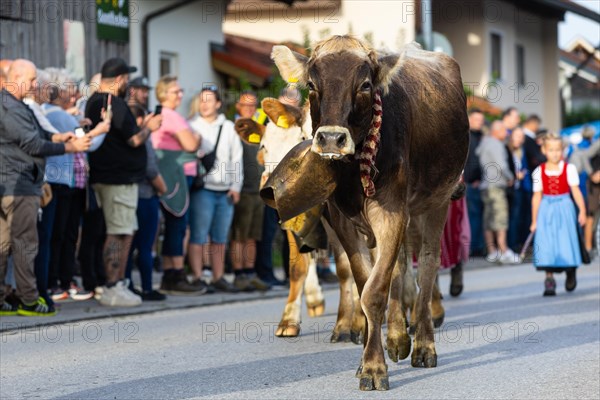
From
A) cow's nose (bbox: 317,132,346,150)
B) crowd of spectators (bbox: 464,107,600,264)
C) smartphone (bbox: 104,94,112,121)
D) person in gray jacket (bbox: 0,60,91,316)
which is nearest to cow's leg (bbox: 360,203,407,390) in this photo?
cow's nose (bbox: 317,132,346,150)

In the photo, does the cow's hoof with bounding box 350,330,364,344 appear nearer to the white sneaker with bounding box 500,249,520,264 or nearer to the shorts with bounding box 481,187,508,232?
the shorts with bounding box 481,187,508,232

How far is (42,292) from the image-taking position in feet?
41.0

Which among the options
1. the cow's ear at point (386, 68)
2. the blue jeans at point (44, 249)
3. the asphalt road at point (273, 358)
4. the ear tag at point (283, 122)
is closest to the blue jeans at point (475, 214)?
the asphalt road at point (273, 358)

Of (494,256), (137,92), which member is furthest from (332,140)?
(494,256)

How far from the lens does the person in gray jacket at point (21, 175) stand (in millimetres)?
11891

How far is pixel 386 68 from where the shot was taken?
8.05 meters

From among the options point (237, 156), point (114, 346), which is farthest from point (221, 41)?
point (114, 346)

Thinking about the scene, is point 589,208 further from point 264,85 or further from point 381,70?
point 381,70

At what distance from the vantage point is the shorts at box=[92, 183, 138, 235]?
13398 mm

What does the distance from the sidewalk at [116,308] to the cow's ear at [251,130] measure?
7.55 ft

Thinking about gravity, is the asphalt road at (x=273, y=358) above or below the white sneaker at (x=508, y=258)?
above

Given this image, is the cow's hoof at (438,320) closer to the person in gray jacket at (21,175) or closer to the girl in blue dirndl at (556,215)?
the person in gray jacket at (21,175)

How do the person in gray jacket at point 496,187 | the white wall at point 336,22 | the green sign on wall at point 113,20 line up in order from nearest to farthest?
the green sign on wall at point 113,20 → the person in gray jacket at point 496,187 → the white wall at point 336,22

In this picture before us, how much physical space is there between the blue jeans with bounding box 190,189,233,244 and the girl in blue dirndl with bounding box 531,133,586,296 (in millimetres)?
3629
